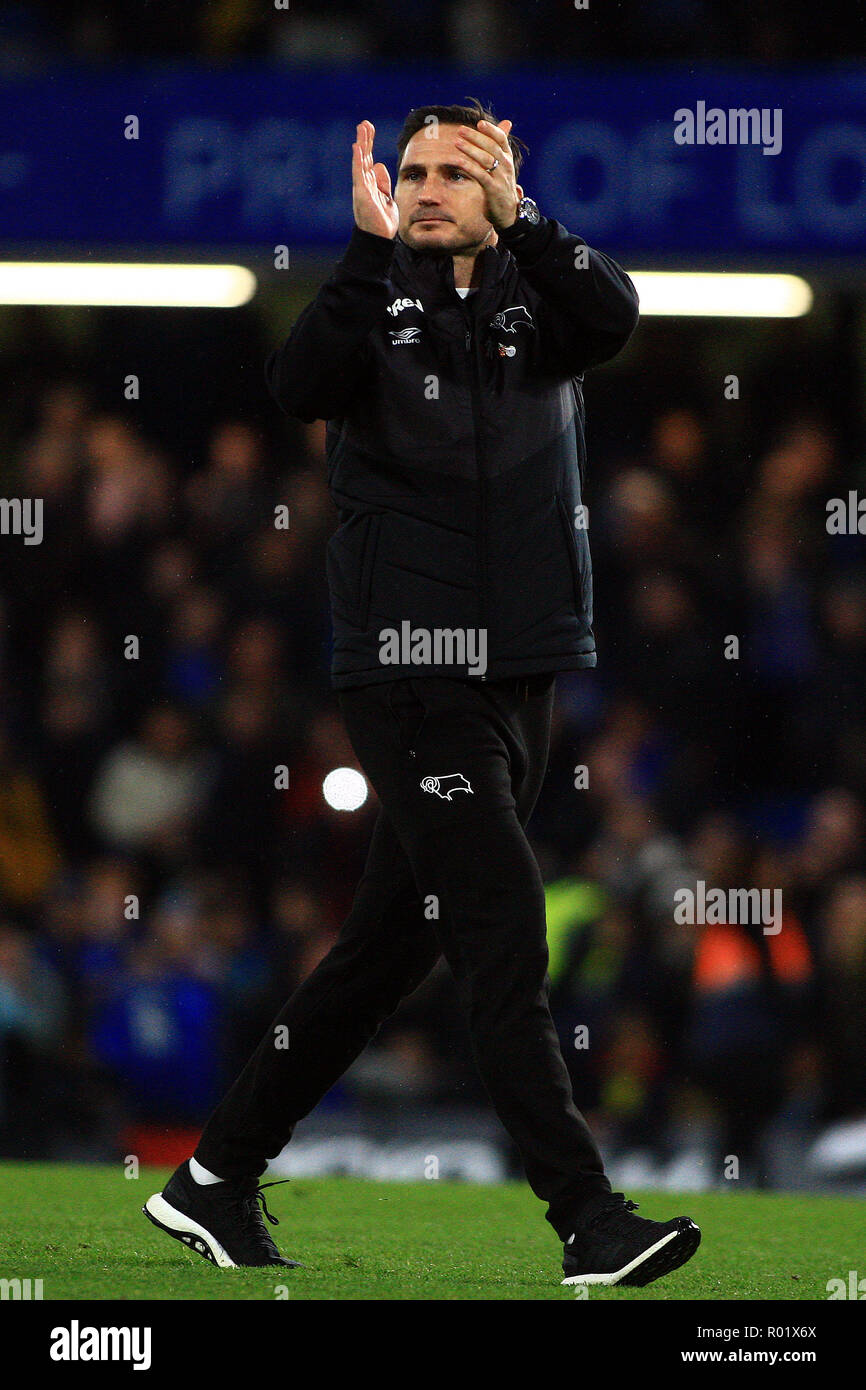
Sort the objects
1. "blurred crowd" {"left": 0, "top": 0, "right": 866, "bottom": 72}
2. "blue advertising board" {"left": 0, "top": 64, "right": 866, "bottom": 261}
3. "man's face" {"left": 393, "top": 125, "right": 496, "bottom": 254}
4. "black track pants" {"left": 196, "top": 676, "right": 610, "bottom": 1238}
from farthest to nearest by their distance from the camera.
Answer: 1. "blurred crowd" {"left": 0, "top": 0, "right": 866, "bottom": 72}
2. "blue advertising board" {"left": 0, "top": 64, "right": 866, "bottom": 261}
3. "man's face" {"left": 393, "top": 125, "right": 496, "bottom": 254}
4. "black track pants" {"left": 196, "top": 676, "right": 610, "bottom": 1238}

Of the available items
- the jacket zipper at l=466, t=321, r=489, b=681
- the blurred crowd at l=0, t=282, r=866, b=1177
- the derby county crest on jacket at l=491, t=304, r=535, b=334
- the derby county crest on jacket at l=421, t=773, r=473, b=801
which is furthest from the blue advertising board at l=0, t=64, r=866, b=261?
the derby county crest on jacket at l=421, t=773, r=473, b=801

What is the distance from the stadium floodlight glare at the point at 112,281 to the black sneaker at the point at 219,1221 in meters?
3.99

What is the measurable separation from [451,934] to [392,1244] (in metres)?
0.99

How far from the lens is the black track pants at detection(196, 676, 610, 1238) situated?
3.01 meters

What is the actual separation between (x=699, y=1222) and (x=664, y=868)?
198 centimetres

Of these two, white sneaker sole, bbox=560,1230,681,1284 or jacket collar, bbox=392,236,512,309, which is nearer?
white sneaker sole, bbox=560,1230,681,1284

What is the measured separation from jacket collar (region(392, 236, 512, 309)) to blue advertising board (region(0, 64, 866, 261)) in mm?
3116

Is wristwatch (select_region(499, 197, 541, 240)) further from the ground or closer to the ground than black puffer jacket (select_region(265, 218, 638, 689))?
further from the ground

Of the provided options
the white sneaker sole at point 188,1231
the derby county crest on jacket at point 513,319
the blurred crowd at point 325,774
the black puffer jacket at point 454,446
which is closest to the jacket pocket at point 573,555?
the black puffer jacket at point 454,446

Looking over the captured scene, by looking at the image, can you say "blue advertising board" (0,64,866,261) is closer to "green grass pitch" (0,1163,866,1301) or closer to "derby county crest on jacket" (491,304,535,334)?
"green grass pitch" (0,1163,866,1301)

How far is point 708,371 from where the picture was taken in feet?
25.1

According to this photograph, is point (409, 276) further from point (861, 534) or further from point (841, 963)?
point (861, 534)

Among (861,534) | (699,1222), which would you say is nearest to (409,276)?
(699,1222)

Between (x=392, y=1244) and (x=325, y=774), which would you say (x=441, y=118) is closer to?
(x=392, y=1244)
